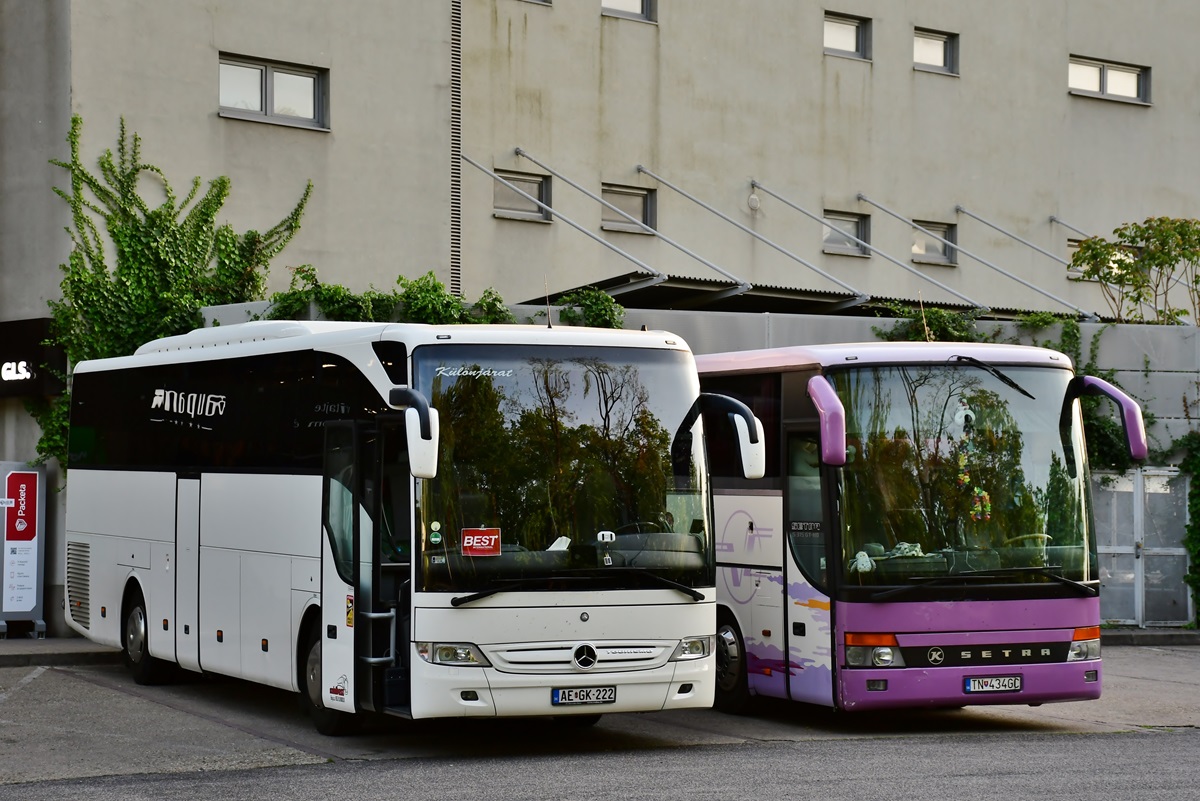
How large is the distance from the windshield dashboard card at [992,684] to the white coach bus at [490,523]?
214 centimetres

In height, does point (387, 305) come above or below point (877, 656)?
above

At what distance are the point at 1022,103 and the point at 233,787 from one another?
79.8 feet

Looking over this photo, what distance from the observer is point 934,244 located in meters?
31.2

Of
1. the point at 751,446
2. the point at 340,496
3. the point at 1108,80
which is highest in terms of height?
the point at 1108,80

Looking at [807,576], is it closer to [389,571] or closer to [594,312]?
[389,571]

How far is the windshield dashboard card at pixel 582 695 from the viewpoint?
12016 millimetres

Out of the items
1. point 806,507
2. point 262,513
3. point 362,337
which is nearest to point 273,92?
point 262,513

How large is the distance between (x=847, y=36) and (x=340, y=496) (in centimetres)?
1951

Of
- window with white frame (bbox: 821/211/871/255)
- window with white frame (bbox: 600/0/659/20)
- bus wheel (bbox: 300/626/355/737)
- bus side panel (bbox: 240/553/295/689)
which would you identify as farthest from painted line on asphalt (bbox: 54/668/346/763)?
window with white frame (bbox: 821/211/871/255)

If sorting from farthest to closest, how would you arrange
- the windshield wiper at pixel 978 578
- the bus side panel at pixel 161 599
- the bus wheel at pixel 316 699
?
the bus side panel at pixel 161 599 < the windshield wiper at pixel 978 578 < the bus wheel at pixel 316 699

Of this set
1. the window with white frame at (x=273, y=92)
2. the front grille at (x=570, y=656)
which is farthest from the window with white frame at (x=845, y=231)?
the front grille at (x=570, y=656)

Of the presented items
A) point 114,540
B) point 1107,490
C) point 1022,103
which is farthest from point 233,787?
point 1022,103

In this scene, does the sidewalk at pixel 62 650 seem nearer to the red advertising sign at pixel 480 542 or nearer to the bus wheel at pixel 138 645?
the bus wheel at pixel 138 645

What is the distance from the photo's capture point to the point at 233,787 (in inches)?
427
